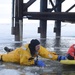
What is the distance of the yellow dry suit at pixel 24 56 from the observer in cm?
860

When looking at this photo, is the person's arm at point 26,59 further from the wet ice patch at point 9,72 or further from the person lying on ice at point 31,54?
the wet ice patch at point 9,72

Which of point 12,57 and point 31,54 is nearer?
point 31,54

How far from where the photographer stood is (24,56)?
8.56 meters

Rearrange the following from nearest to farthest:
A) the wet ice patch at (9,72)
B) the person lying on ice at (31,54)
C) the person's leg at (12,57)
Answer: the wet ice patch at (9,72) → the person lying on ice at (31,54) → the person's leg at (12,57)

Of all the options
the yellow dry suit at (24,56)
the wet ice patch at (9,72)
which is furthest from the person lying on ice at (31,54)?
the wet ice patch at (9,72)

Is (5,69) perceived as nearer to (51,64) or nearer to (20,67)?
(20,67)

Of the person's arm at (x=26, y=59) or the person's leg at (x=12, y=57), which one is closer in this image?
the person's arm at (x=26, y=59)

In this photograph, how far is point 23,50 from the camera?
8672 millimetres

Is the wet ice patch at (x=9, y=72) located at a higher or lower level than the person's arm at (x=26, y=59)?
lower

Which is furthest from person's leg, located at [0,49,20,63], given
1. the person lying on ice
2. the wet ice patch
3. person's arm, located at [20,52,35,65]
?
the wet ice patch

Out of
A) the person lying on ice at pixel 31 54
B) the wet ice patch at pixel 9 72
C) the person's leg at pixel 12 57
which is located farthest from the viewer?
the person's leg at pixel 12 57

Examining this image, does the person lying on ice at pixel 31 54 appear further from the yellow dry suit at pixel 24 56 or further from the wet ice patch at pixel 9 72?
the wet ice patch at pixel 9 72

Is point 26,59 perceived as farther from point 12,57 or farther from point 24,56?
point 12,57

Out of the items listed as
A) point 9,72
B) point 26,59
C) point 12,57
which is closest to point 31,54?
point 26,59
